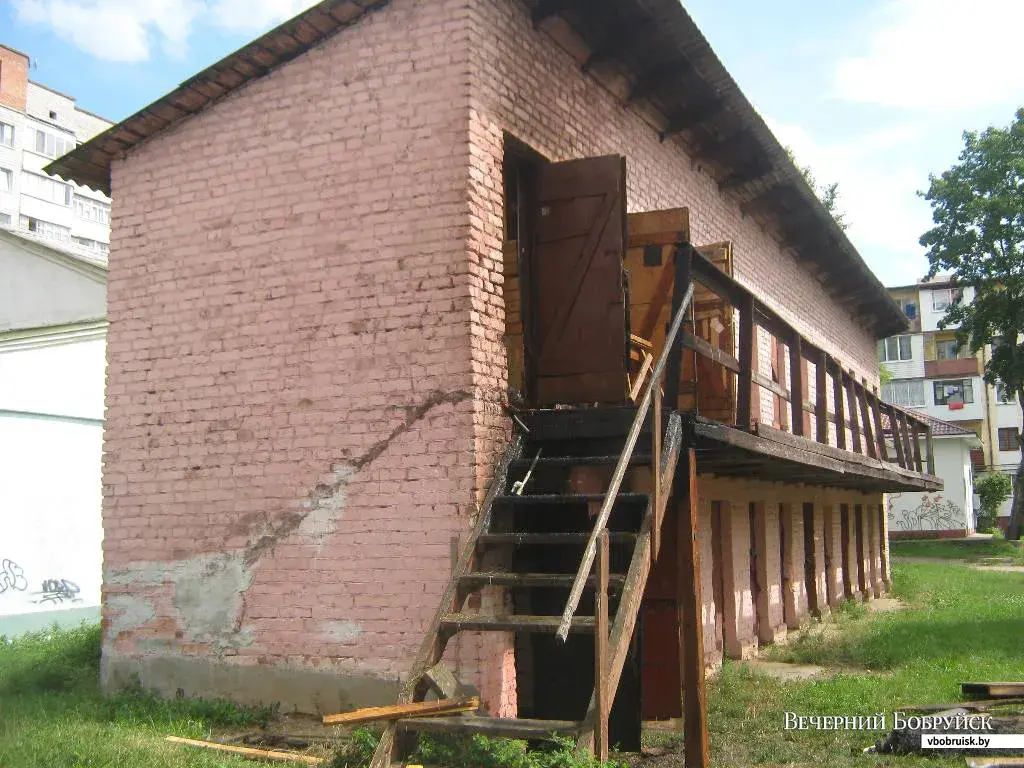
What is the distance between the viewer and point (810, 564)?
46.8ft

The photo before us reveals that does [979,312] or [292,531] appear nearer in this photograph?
[292,531]

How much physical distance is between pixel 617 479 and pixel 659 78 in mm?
4923

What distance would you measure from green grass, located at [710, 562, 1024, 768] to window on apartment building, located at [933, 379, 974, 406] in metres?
40.9

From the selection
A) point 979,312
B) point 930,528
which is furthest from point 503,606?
point 930,528

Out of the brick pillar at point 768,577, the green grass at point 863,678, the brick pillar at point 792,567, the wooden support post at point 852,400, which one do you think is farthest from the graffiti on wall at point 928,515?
the wooden support post at point 852,400

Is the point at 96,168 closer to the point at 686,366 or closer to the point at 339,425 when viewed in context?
the point at 339,425

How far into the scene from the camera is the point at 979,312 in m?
32.6

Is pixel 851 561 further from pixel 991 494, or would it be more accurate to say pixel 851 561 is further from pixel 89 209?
pixel 89 209

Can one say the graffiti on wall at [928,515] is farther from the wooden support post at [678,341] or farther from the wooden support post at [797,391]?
the wooden support post at [678,341]

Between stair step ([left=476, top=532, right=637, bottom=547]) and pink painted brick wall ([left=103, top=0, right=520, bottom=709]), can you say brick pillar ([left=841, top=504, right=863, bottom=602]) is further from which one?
stair step ([left=476, top=532, right=637, bottom=547])

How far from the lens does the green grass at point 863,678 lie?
637 cm

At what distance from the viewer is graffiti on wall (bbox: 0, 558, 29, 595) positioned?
11172 millimetres

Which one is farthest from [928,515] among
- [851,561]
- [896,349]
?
[851,561]

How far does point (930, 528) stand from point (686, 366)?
39055 millimetres
